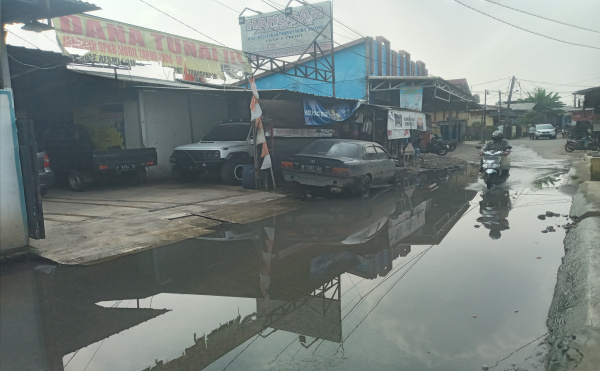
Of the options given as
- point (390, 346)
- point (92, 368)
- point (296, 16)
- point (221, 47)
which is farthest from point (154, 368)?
point (296, 16)

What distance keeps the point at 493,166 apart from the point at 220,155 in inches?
317

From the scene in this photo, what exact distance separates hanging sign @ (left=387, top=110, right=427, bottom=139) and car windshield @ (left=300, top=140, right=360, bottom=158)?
9.10m

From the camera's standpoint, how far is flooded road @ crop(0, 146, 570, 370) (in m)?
3.23

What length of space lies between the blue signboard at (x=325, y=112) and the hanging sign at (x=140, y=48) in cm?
381

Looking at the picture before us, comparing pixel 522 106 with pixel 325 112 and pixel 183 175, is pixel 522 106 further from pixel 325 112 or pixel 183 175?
pixel 183 175

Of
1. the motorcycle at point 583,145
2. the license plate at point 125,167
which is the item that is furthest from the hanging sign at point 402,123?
the license plate at point 125,167

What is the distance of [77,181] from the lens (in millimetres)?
11820

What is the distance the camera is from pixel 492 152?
12297mm

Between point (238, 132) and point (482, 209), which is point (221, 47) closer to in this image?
point (238, 132)

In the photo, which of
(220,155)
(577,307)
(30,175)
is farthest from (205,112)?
(577,307)

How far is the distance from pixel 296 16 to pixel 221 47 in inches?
204

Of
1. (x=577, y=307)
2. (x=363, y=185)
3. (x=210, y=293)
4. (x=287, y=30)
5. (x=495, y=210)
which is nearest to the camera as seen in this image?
(x=577, y=307)

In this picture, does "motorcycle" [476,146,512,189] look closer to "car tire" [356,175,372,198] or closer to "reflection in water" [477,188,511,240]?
"reflection in water" [477,188,511,240]

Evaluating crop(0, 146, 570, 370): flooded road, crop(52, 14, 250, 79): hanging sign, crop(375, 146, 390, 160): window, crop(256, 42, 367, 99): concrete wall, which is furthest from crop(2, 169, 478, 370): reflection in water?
crop(256, 42, 367, 99): concrete wall
